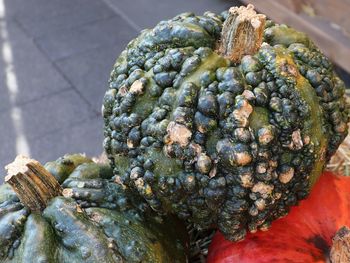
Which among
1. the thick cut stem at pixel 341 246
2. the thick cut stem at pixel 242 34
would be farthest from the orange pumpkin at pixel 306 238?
the thick cut stem at pixel 242 34

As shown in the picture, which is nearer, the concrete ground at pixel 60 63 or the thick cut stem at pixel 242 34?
the thick cut stem at pixel 242 34

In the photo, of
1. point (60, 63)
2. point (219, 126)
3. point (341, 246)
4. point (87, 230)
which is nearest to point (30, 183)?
point (87, 230)

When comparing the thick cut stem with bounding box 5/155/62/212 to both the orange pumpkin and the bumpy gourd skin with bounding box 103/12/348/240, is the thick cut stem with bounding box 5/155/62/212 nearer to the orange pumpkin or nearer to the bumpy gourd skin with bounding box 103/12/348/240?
the bumpy gourd skin with bounding box 103/12/348/240

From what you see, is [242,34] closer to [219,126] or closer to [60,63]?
[219,126]

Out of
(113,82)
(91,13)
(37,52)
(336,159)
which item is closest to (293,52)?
(113,82)

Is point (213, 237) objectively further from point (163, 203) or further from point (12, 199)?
point (12, 199)

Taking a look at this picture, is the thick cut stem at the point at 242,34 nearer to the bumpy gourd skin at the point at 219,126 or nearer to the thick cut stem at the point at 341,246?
the bumpy gourd skin at the point at 219,126
